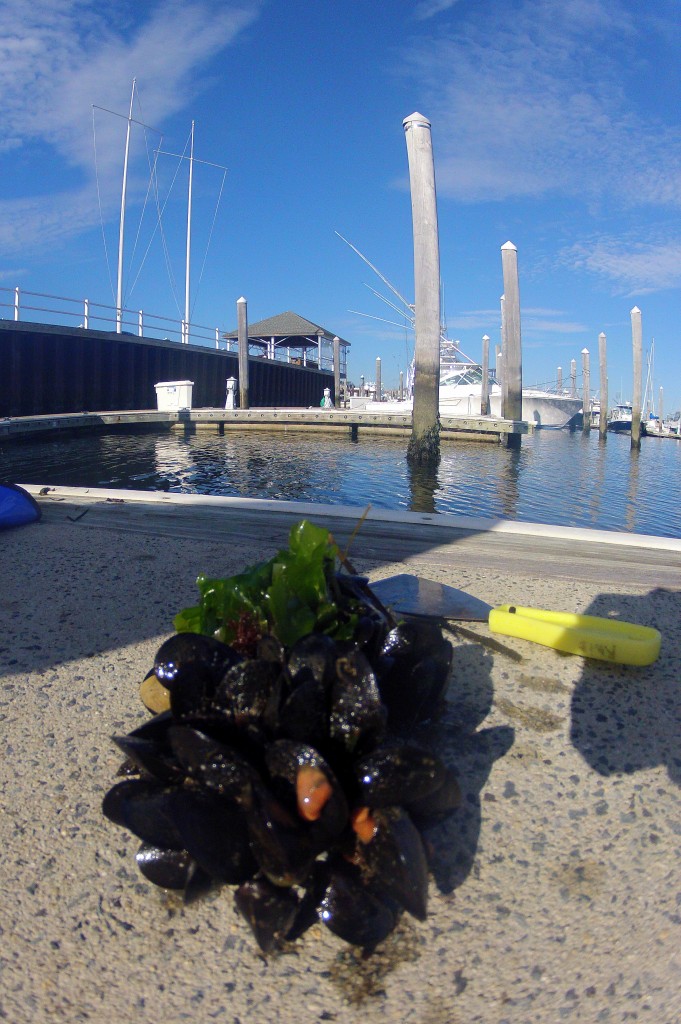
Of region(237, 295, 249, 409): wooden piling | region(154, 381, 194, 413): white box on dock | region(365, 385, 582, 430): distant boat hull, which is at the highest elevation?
region(237, 295, 249, 409): wooden piling

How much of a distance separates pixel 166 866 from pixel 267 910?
31 cm

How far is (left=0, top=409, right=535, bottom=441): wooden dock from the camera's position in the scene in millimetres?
25938

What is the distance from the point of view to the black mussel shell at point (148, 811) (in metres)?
1.77

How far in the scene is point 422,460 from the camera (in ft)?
63.1

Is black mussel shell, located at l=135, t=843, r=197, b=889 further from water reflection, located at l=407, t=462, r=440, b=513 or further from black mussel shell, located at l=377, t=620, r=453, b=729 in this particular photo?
water reflection, located at l=407, t=462, r=440, b=513

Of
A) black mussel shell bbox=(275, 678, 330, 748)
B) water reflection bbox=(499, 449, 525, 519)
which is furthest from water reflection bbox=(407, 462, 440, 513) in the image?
black mussel shell bbox=(275, 678, 330, 748)

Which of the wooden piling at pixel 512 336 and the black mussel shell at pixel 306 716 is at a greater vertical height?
the wooden piling at pixel 512 336

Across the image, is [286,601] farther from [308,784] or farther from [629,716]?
[629,716]

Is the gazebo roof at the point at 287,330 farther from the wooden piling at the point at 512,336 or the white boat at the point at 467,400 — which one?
the wooden piling at the point at 512,336

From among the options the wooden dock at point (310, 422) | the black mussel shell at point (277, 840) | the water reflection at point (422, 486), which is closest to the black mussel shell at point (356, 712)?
the black mussel shell at point (277, 840)

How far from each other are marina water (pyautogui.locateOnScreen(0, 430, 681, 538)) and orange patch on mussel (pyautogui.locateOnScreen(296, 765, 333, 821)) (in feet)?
36.6

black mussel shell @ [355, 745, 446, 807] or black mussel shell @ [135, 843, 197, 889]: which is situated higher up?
black mussel shell @ [355, 745, 446, 807]

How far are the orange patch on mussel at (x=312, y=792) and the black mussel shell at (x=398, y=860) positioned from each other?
15 centimetres

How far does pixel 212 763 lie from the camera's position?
5.61 feet
